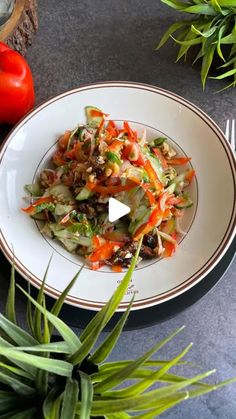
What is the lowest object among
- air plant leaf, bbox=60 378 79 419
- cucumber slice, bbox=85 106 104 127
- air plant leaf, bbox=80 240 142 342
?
cucumber slice, bbox=85 106 104 127

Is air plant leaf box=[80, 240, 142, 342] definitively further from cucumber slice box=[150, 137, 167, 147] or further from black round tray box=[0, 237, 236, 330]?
cucumber slice box=[150, 137, 167, 147]

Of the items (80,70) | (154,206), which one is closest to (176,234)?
(154,206)

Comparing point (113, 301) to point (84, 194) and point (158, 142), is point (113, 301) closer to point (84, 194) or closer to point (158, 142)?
point (84, 194)

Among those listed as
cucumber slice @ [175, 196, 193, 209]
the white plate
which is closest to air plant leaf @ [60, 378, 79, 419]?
the white plate

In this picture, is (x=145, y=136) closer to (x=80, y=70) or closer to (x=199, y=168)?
(x=199, y=168)

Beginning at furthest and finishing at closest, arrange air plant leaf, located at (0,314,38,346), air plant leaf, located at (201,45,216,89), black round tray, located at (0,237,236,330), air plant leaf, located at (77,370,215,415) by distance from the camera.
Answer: air plant leaf, located at (201,45,216,89), black round tray, located at (0,237,236,330), air plant leaf, located at (0,314,38,346), air plant leaf, located at (77,370,215,415)

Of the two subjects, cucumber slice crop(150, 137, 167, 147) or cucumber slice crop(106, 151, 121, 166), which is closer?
cucumber slice crop(106, 151, 121, 166)

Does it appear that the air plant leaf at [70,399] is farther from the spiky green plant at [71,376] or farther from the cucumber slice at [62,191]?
the cucumber slice at [62,191]

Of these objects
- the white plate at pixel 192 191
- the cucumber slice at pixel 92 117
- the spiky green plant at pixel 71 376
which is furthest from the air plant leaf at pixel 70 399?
the cucumber slice at pixel 92 117
